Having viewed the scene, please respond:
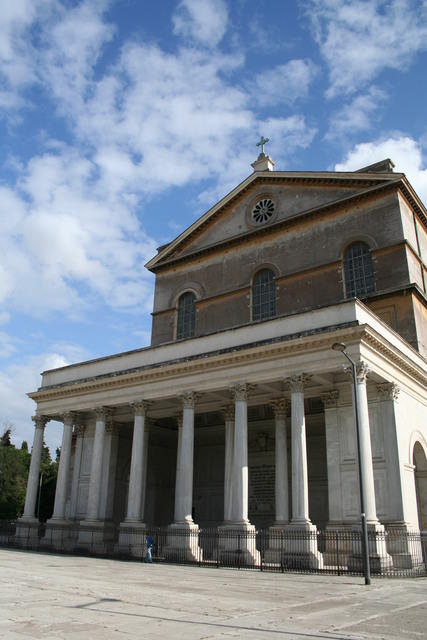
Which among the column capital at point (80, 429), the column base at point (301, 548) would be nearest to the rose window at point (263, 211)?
the column capital at point (80, 429)

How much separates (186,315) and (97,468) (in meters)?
10.6

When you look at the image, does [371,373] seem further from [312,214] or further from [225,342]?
[312,214]

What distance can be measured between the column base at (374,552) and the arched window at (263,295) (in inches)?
A: 529

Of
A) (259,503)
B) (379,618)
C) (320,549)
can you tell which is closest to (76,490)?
(259,503)

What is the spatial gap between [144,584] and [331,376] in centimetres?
1134

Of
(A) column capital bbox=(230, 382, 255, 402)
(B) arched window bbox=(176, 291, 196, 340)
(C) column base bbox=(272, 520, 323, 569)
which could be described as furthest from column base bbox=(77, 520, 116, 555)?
(B) arched window bbox=(176, 291, 196, 340)

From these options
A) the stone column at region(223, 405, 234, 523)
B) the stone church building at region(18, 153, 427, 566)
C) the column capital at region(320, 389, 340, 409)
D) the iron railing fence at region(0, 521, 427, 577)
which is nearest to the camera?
the iron railing fence at region(0, 521, 427, 577)

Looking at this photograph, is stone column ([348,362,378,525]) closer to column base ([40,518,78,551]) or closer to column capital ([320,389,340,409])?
column capital ([320,389,340,409])

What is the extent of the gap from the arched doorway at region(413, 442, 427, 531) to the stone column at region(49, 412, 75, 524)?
55.4ft

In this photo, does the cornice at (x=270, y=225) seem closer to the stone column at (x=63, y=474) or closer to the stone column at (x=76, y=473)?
the stone column at (x=76, y=473)

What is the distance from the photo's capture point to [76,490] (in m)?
30.5

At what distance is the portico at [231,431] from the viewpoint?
68.6 feet

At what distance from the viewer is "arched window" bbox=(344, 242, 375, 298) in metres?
26.9

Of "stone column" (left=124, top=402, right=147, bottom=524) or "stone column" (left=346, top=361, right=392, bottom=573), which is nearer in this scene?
"stone column" (left=346, top=361, right=392, bottom=573)
